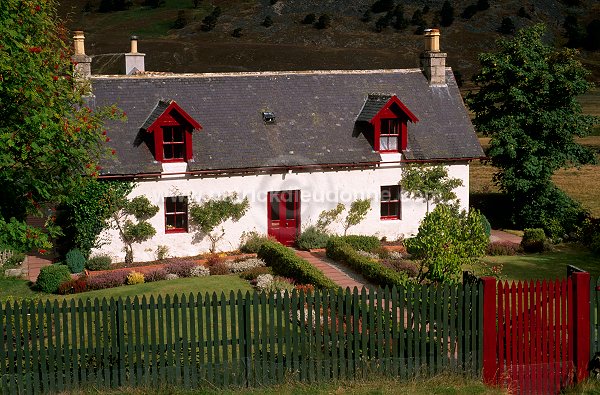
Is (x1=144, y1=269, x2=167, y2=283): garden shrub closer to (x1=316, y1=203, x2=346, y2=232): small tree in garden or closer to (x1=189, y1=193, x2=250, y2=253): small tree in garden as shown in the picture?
(x1=189, y1=193, x2=250, y2=253): small tree in garden

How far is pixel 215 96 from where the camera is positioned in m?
34.1

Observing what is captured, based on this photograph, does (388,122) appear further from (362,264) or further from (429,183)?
(362,264)

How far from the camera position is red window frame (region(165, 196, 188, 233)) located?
31.5 m

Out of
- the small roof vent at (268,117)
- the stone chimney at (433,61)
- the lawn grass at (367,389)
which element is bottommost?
the lawn grass at (367,389)

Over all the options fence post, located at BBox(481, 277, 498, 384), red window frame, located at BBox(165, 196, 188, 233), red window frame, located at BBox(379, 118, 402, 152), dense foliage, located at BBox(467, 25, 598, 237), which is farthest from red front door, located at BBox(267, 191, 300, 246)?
fence post, located at BBox(481, 277, 498, 384)

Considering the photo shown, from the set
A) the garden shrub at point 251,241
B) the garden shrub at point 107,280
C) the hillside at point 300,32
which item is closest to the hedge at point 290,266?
the garden shrub at point 251,241

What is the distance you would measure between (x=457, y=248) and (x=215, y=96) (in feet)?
53.9

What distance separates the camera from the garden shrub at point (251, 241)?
31.7 m

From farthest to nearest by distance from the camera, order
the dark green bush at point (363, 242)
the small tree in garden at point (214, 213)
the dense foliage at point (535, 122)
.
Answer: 1. the dense foliage at point (535, 122)
2. the dark green bush at point (363, 242)
3. the small tree in garden at point (214, 213)

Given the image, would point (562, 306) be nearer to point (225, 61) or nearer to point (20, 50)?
point (20, 50)

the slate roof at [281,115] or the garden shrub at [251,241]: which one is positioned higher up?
the slate roof at [281,115]

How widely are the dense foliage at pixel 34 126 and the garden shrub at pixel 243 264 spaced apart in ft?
32.3

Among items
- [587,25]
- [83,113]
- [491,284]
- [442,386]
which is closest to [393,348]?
[442,386]

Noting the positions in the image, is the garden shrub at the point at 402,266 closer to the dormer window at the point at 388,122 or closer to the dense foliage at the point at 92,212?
the dormer window at the point at 388,122
